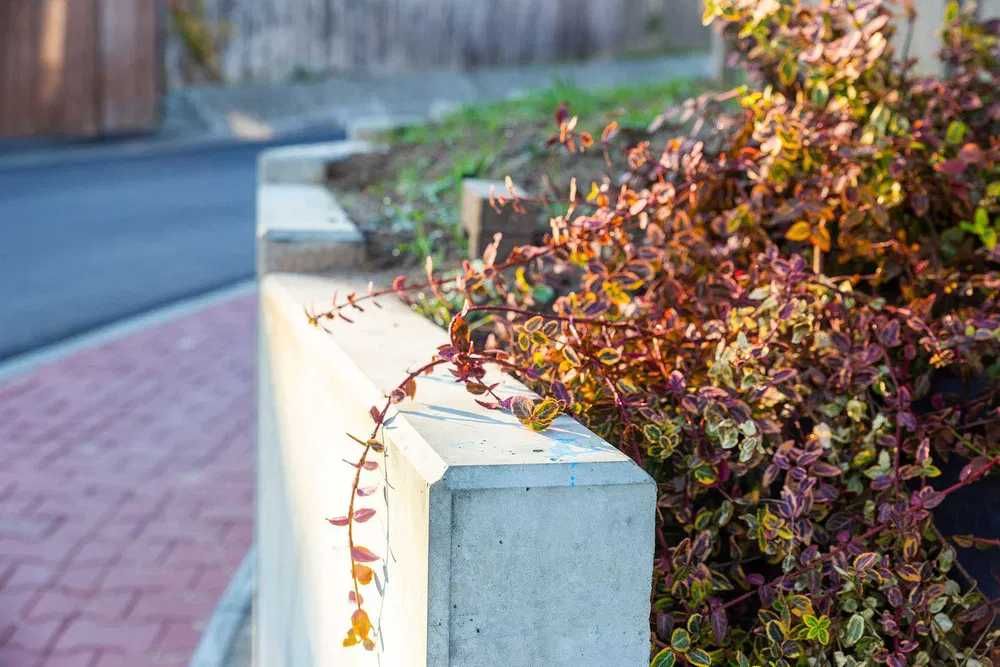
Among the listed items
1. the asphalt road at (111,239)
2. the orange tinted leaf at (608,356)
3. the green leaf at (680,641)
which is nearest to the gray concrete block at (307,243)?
the orange tinted leaf at (608,356)

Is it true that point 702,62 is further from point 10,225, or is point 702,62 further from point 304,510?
point 304,510

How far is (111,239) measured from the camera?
8594mm

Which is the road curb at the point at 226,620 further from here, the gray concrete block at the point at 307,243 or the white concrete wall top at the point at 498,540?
the white concrete wall top at the point at 498,540

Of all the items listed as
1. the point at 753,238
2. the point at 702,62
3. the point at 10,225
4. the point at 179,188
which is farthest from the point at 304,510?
the point at 702,62

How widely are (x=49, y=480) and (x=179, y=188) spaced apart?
262 inches

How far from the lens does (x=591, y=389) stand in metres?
1.86

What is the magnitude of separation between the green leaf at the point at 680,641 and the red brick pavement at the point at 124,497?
227 centimetres

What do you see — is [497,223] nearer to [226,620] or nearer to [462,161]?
[462,161]

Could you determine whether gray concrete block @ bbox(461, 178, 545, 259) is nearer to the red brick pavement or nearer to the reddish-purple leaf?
the reddish-purple leaf

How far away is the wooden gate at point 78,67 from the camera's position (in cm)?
1302

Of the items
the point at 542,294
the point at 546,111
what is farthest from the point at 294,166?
the point at 542,294

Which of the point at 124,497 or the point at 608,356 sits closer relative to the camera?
the point at 608,356

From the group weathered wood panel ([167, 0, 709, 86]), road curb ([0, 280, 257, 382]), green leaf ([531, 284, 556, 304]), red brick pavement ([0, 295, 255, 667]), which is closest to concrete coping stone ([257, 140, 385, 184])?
red brick pavement ([0, 295, 255, 667])

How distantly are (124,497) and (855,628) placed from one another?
3483mm
